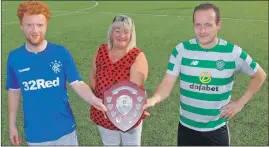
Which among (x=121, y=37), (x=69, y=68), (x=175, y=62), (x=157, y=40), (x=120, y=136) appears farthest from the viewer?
(x=157, y=40)

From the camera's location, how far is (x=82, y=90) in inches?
119

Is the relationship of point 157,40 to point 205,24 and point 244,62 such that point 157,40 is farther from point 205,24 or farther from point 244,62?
point 205,24

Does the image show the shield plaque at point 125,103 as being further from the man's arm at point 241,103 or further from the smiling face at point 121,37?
the man's arm at point 241,103

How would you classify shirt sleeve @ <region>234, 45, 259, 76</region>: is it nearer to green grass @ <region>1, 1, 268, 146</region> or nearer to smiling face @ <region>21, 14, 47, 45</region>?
smiling face @ <region>21, 14, 47, 45</region>

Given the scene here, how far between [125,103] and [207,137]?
0.80 meters

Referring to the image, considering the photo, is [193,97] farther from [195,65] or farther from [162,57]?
[162,57]

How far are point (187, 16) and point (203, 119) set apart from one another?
13.6m

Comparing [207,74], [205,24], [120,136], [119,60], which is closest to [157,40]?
[120,136]

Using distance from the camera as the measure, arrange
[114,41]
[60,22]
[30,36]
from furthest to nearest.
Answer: [60,22] → [114,41] → [30,36]

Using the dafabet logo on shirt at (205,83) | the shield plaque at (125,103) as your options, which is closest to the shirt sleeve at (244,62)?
the dafabet logo on shirt at (205,83)

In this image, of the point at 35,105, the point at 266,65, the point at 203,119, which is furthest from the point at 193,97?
the point at 266,65

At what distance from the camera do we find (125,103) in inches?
113

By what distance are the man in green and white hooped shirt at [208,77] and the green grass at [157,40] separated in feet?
6.21

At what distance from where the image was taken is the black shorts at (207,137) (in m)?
3.16
